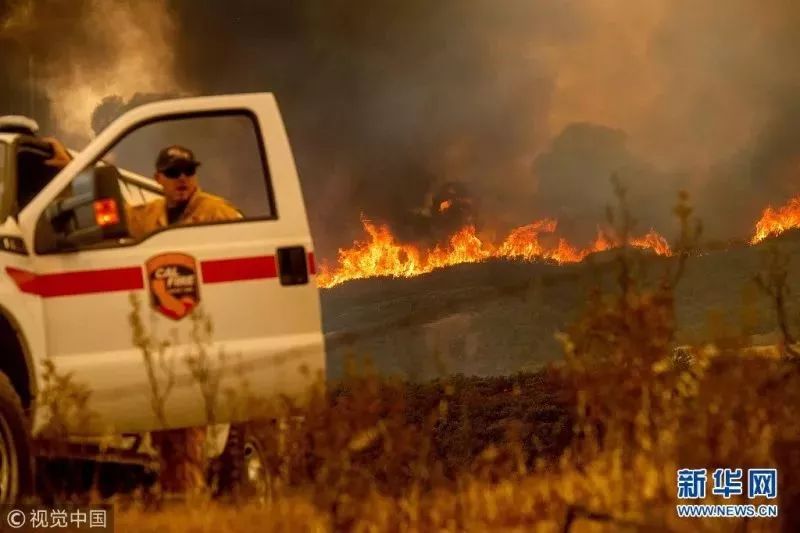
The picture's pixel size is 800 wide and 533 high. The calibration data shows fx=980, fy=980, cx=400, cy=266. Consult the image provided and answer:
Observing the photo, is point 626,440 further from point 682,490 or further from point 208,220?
point 208,220

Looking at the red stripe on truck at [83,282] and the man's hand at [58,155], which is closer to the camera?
the red stripe on truck at [83,282]

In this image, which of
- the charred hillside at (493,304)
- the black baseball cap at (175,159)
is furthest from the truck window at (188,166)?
the charred hillside at (493,304)

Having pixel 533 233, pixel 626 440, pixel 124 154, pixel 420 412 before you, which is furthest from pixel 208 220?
pixel 533 233

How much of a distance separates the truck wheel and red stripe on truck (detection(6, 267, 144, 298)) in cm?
81

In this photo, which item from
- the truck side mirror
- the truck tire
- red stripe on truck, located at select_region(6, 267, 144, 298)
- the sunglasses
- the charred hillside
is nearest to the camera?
the truck side mirror

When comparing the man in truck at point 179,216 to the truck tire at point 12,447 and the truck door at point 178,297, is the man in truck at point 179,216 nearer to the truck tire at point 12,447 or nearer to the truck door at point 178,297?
the truck door at point 178,297

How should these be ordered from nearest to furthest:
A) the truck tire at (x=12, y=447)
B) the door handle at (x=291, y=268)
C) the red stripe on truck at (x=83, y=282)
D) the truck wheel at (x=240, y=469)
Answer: the truck tire at (x=12, y=447)
the red stripe on truck at (x=83, y=282)
the door handle at (x=291, y=268)
the truck wheel at (x=240, y=469)

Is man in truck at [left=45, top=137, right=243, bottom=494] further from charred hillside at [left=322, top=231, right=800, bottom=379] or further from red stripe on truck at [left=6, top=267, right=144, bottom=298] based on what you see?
charred hillside at [left=322, top=231, right=800, bottom=379]

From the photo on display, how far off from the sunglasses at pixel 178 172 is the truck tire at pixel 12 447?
1056 mm

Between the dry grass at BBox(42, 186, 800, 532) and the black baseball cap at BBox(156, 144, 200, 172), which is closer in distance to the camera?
the dry grass at BBox(42, 186, 800, 532)

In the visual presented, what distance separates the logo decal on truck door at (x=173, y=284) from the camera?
3910 mm

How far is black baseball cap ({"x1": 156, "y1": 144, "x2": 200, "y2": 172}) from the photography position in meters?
4.15

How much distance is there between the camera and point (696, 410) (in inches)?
167

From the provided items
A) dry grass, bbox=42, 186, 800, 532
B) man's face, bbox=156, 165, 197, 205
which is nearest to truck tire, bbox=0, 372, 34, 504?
dry grass, bbox=42, 186, 800, 532
